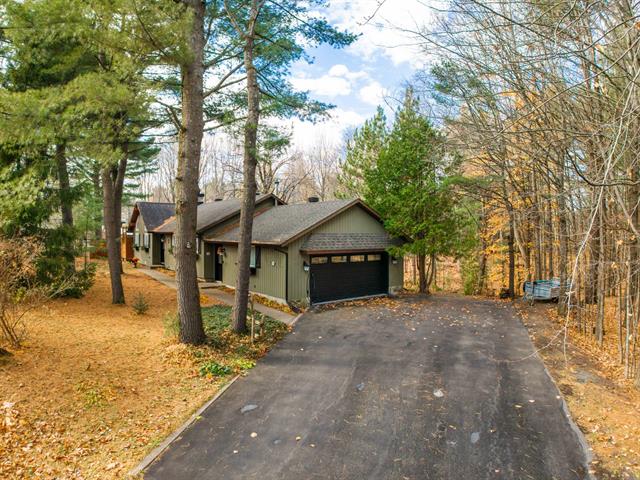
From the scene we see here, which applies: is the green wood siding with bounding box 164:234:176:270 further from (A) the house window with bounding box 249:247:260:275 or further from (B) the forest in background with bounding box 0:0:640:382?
(A) the house window with bounding box 249:247:260:275

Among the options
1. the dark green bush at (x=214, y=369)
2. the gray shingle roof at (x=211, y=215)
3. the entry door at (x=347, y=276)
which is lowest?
the dark green bush at (x=214, y=369)

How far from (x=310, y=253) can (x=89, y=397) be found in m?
9.03

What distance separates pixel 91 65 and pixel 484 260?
67.6ft

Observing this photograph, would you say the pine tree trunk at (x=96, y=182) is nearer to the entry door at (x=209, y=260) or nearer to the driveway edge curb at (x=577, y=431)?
the entry door at (x=209, y=260)

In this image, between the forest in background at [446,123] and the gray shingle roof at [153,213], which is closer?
the forest in background at [446,123]

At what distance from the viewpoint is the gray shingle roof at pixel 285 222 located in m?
14.6

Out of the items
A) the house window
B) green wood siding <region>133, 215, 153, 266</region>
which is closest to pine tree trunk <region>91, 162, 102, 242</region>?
green wood siding <region>133, 215, 153, 266</region>

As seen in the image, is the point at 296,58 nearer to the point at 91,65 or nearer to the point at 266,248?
the point at 91,65

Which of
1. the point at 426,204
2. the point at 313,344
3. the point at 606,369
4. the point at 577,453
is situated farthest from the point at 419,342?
the point at 426,204

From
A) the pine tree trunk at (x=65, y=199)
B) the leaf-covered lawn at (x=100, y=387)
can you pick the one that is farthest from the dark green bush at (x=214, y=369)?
the pine tree trunk at (x=65, y=199)

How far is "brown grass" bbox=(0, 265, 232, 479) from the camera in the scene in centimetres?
484

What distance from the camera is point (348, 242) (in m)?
15.9

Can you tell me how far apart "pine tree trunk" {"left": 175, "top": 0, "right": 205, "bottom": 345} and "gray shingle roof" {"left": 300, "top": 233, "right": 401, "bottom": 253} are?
616 centimetres

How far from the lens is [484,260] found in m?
21.9
